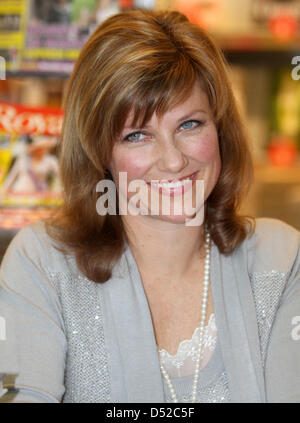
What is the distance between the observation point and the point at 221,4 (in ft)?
9.16

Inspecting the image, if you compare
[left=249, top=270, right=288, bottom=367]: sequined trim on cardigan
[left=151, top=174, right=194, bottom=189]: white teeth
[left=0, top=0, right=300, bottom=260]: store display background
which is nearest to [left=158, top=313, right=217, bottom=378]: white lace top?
[left=249, top=270, right=288, bottom=367]: sequined trim on cardigan

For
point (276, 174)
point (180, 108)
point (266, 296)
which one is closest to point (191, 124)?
point (180, 108)

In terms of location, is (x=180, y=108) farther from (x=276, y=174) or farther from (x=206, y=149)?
(x=276, y=174)

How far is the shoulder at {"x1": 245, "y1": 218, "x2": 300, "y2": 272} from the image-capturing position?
4.72ft

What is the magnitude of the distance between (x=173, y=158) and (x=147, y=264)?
263 millimetres

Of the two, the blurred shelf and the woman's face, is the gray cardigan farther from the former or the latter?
the blurred shelf

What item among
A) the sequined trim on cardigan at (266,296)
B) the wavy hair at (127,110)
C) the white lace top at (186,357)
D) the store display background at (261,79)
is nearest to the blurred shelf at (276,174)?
the store display background at (261,79)

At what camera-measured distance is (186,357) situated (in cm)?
135

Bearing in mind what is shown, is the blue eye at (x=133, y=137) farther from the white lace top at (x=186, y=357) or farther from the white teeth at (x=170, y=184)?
the white lace top at (x=186, y=357)

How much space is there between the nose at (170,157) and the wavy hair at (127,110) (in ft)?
0.23

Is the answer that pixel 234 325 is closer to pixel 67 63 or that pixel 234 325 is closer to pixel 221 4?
pixel 67 63

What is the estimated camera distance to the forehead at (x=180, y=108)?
1271 mm

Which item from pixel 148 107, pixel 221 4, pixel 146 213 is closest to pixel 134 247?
pixel 146 213

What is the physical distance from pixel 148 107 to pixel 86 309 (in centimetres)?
44
